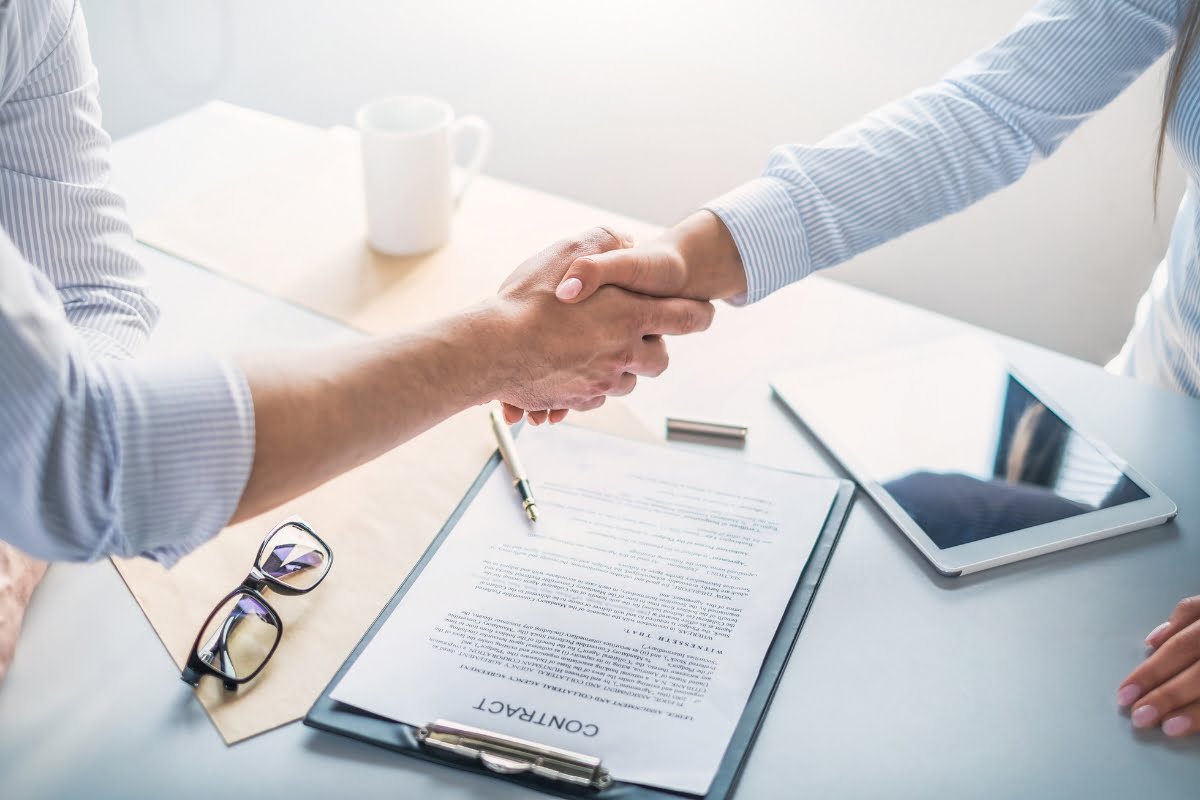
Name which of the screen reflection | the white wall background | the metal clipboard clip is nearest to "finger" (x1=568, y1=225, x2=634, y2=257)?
the screen reflection

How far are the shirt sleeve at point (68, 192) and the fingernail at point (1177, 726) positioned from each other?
34.3 inches

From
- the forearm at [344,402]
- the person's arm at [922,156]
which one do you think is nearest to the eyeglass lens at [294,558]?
the forearm at [344,402]

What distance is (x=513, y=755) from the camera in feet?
2.05

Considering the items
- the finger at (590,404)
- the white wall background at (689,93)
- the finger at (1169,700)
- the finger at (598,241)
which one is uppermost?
the finger at (598,241)

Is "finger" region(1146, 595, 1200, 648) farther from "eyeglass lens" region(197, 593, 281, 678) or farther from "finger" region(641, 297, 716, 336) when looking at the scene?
"eyeglass lens" region(197, 593, 281, 678)

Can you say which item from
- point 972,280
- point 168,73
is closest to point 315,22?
point 168,73

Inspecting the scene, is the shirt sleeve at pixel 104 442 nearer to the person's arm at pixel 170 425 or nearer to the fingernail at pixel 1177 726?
the person's arm at pixel 170 425

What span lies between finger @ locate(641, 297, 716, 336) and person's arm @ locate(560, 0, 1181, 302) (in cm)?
2

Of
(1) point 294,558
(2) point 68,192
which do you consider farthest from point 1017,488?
(2) point 68,192

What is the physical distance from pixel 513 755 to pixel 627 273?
1.60 ft

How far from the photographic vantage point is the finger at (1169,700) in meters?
0.67

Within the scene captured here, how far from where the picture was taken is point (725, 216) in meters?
1.02

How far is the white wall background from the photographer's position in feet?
6.19

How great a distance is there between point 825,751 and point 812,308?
22.3 inches
